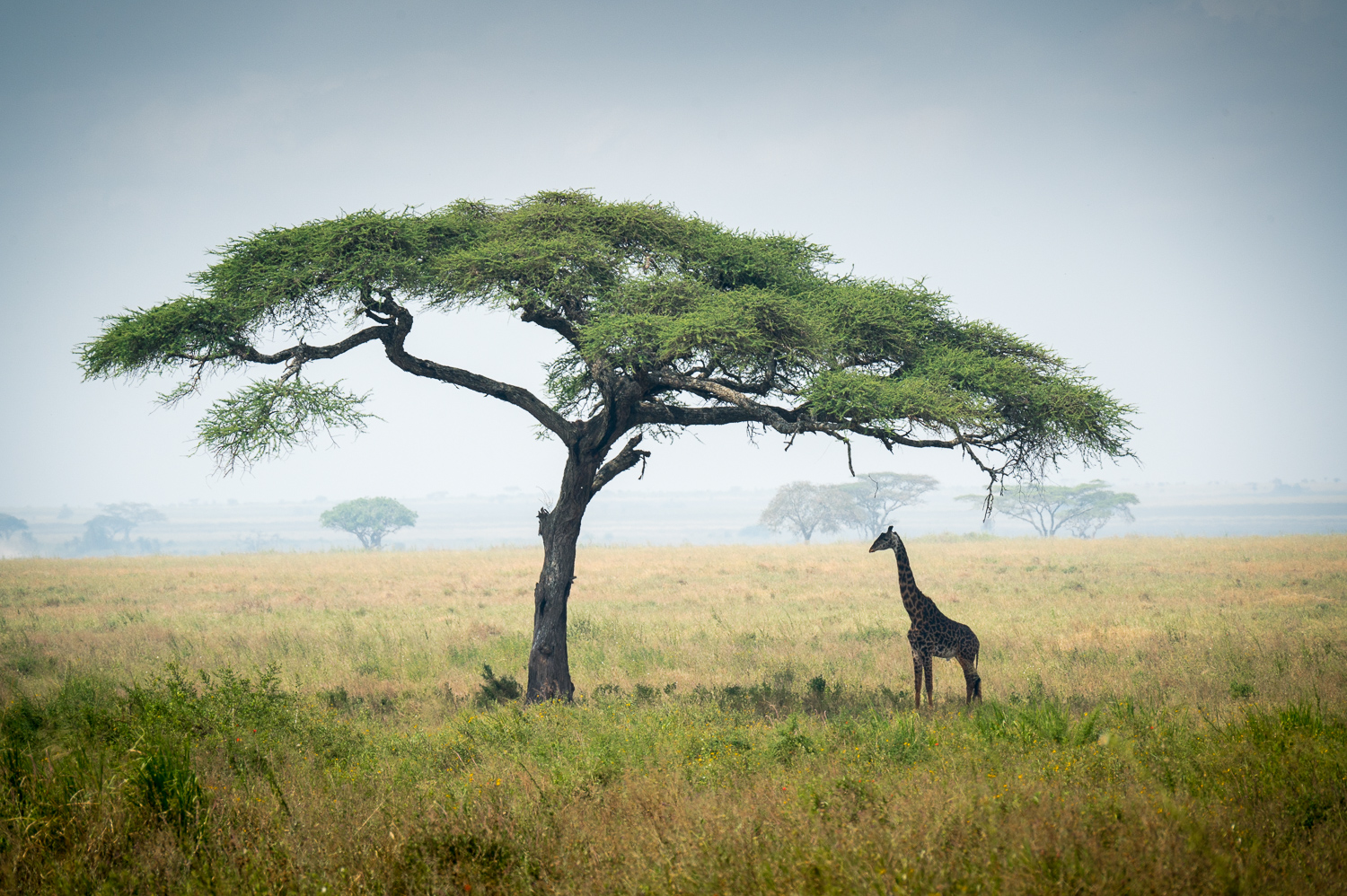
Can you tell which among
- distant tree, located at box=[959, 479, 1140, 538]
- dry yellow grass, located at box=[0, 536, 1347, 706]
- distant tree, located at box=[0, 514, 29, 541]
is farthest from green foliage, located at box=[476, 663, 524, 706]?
distant tree, located at box=[0, 514, 29, 541]

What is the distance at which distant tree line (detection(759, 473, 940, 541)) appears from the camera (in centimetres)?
10181

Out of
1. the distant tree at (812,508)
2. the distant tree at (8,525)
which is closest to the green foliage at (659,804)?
the distant tree at (812,508)

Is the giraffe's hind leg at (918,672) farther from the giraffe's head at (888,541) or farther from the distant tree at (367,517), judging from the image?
the distant tree at (367,517)

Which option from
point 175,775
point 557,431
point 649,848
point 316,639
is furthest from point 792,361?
point 316,639

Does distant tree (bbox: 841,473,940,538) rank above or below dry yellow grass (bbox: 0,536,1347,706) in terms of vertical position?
above

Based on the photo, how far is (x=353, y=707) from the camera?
480 inches

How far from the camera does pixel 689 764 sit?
7.24 m

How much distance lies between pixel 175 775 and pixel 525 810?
8.73 ft

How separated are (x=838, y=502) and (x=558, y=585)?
9218cm

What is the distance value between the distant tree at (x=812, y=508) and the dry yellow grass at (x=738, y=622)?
5985 centimetres

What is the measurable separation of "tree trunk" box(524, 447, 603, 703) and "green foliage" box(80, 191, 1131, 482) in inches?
45.5

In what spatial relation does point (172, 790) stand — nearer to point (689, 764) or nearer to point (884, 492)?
point (689, 764)

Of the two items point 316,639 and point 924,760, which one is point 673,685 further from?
point 316,639

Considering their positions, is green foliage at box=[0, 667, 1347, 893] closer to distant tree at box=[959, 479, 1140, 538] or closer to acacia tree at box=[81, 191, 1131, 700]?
acacia tree at box=[81, 191, 1131, 700]
